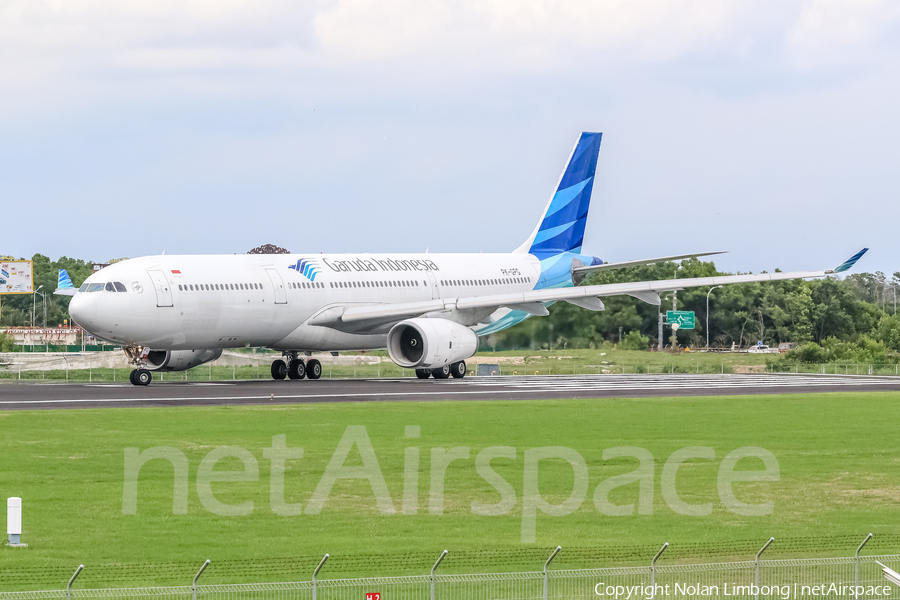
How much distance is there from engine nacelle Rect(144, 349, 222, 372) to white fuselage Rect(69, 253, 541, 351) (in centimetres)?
220

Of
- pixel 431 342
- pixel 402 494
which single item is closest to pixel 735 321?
pixel 431 342

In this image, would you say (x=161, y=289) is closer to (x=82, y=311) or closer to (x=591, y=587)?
(x=82, y=311)

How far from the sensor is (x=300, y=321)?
5266cm

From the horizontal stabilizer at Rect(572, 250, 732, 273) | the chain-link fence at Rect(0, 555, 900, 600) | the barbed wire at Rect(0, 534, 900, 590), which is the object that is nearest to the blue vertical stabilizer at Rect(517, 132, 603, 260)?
the horizontal stabilizer at Rect(572, 250, 732, 273)

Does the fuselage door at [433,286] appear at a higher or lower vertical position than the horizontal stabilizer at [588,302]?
higher

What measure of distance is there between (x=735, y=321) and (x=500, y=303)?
41733 millimetres

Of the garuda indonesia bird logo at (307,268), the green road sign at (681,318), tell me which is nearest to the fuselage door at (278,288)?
the garuda indonesia bird logo at (307,268)

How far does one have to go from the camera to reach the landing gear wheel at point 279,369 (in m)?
56.7

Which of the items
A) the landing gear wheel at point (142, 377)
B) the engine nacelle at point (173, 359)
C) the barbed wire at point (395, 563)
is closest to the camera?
the barbed wire at point (395, 563)

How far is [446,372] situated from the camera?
5597cm

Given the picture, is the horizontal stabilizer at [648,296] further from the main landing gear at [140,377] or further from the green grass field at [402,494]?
the main landing gear at [140,377]

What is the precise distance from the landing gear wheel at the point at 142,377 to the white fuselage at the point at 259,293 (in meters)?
1.84

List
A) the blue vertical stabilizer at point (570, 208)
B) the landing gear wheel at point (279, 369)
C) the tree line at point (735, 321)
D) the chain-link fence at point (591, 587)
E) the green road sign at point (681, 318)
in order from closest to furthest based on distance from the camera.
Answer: the chain-link fence at point (591, 587)
the landing gear wheel at point (279, 369)
the tree line at point (735, 321)
the blue vertical stabilizer at point (570, 208)
the green road sign at point (681, 318)

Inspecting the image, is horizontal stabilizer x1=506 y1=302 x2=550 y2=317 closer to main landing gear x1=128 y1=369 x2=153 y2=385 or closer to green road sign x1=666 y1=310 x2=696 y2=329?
main landing gear x1=128 y1=369 x2=153 y2=385
